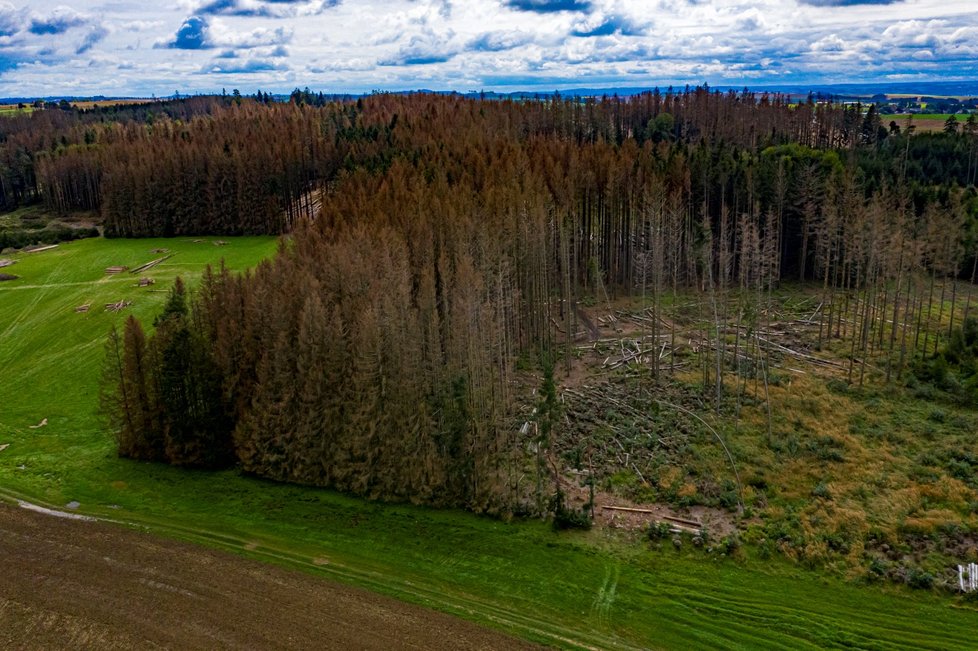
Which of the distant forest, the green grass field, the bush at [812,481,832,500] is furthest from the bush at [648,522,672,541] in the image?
the bush at [812,481,832,500]

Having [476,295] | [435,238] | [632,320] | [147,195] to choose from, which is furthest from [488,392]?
[147,195]

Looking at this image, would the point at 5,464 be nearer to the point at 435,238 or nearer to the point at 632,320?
the point at 435,238

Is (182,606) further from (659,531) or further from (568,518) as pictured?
(659,531)

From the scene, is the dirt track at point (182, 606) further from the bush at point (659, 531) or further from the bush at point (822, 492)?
the bush at point (822, 492)

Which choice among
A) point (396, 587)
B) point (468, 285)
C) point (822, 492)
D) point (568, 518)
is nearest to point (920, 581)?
point (822, 492)

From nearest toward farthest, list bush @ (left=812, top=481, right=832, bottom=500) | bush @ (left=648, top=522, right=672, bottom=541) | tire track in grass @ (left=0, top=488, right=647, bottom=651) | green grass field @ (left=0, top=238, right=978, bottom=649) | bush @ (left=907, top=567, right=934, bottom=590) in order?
tire track in grass @ (left=0, top=488, right=647, bottom=651), green grass field @ (left=0, top=238, right=978, bottom=649), bush @ (left=907, top=567, right=934, bottom=590), bush @ (left=648, top=522, right=672, bottom=541), bush @ (left=812, top=481, right=832, bottom=500)

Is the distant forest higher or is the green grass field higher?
the distant forest

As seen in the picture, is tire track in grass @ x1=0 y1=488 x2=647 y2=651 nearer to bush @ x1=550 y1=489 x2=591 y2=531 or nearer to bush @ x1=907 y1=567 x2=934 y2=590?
bush @ x1=550 y1=489 x2=591 y2=531
